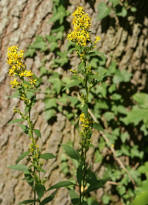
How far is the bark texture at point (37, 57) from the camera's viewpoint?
7.13 ft

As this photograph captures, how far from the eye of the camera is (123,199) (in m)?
2.66

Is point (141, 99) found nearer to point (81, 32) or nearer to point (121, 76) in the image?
point (121, 76)

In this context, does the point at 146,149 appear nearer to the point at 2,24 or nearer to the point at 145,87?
the point at 145,87

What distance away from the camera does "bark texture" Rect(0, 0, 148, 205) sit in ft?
7.13

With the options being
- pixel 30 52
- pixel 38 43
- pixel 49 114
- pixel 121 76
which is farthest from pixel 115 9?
pixel 49 114

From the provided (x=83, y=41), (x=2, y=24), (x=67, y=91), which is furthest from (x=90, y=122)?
(x=2, y=24)

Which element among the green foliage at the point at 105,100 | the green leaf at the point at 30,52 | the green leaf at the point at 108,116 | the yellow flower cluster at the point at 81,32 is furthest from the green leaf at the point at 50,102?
the yellow flower cluster at the point at 81,32

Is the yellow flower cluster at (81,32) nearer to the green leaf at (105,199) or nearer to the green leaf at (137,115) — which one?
the green leaf at (137,115)

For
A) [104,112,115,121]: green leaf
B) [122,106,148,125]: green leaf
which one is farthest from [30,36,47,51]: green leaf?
[122,106,148,125]: green leaf

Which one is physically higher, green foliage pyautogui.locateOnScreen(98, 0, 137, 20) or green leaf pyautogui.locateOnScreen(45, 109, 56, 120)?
green foliage pyautogui.locateOnScreen(98, 0, 137, 20)

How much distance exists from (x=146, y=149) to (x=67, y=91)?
117cm

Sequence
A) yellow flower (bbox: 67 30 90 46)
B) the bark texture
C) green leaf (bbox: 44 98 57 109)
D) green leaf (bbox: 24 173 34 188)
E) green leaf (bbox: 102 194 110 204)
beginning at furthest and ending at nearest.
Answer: green leaf (bbox: 102 194 110 204) → green leaf (bbox: 44 98 57 109) → the bark texture → green leaf (bbox: 24 173 34 188) → yellow flower (bbox: 67 30 90 46)

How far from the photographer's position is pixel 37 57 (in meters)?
2.26

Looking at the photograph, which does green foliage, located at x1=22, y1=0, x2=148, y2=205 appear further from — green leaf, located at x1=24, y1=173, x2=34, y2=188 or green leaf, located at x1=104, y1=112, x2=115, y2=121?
green leaf, located at x1=24, y1=173, x2=34, y2=188
